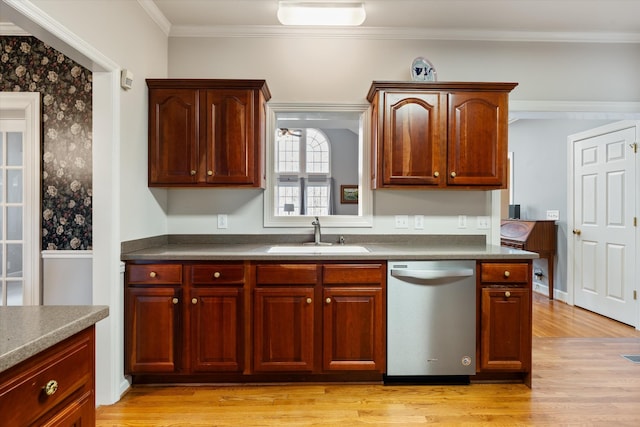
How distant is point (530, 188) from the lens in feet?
17.5

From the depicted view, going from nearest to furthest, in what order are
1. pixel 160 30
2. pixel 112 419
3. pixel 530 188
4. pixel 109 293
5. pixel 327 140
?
1. pixel 112 419
2. pixel 109 293
3. pixel 160 30
4. pixel 530 188
5. pixel 327 140

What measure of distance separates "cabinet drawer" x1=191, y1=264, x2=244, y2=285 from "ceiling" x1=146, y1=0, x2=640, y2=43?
1.88 metres

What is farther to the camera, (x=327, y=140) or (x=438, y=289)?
(x=327, y=140)

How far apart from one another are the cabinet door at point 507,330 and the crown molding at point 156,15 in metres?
3.04

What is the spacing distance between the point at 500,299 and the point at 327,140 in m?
7.20

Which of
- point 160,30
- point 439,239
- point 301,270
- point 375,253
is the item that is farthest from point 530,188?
point 160,30

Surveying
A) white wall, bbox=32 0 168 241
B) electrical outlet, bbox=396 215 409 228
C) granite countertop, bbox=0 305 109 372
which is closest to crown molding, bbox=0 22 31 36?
white wall, bbox=32 0 168 241

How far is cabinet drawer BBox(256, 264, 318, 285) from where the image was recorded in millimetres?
2346

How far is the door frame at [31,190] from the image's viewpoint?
259 centimetres

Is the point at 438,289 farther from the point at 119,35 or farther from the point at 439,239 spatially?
the point at 119,35

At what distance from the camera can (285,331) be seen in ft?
7.70

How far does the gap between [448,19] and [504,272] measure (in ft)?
6.43

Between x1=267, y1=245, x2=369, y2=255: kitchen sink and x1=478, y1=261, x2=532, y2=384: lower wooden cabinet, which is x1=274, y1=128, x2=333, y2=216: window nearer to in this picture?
x1=267, y1=245, x2=369, y2=255: kitchen sink

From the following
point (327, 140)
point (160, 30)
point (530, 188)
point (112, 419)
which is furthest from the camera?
point (327, 140)
